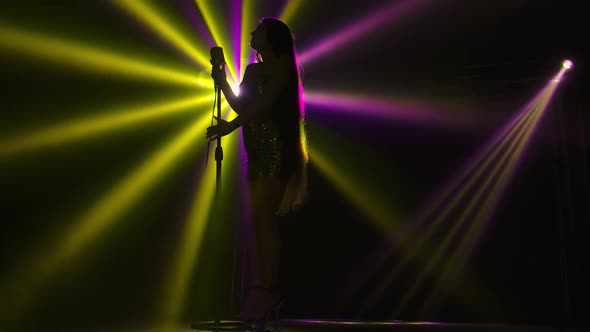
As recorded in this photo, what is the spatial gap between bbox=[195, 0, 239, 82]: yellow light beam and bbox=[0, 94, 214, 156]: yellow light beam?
37cm

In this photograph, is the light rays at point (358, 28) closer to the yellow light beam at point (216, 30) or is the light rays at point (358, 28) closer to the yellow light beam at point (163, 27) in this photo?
the yellow light beam at point (216, 30)

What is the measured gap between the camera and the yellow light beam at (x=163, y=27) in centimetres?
265

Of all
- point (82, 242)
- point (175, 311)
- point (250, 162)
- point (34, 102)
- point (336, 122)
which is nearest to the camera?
point (250, 162)

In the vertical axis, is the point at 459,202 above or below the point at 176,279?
above

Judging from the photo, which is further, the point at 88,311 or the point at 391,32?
the point at 391,32

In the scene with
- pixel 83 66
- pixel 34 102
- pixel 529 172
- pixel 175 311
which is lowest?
pixel 175 311

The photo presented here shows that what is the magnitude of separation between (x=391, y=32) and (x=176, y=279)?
2305 millimetres

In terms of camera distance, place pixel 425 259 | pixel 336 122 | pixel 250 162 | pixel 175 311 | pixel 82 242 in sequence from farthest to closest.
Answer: pixel 336 122, pixel 425 259, pixel 175 311, pixel 82 242, pixel 250 162

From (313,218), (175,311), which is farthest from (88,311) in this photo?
(313,218)

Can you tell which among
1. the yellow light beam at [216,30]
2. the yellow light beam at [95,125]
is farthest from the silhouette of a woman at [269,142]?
the yellow light beam at [216,30]

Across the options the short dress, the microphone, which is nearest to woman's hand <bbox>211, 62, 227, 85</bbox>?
the microphone

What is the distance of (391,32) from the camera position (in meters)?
3.72

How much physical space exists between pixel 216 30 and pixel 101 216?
56.1 inches

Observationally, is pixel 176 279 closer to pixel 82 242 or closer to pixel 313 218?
pixel 82 242
